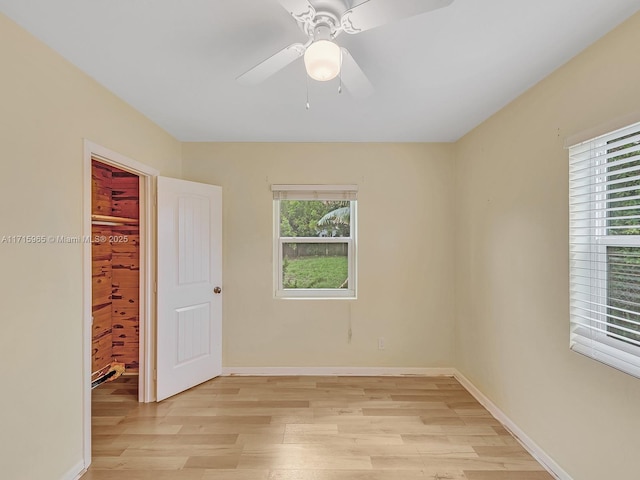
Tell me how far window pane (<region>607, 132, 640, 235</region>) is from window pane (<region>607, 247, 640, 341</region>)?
0.11 meters

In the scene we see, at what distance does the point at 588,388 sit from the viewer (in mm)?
1676

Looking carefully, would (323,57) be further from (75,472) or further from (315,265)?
(75,472)

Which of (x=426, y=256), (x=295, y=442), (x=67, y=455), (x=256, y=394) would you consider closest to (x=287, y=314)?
(x=256, y=394)

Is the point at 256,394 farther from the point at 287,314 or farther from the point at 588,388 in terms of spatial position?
the point at 588,388

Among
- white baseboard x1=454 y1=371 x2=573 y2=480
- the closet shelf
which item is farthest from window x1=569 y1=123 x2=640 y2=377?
the closet shelf

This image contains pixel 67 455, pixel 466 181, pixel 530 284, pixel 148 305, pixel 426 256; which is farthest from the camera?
pixel 426 256

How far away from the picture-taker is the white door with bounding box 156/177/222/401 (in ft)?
9.10

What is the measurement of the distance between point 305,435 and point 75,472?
1398 millimetres

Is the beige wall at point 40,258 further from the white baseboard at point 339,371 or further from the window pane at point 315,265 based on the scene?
the window pane at point 315,265

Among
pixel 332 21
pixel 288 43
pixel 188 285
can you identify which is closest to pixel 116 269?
pixel 188 285

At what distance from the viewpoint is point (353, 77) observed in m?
1.52

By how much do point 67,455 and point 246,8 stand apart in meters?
2.56

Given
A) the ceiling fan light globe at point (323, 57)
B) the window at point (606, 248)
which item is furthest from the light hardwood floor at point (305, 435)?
the ceiling fan light globe at point (323, 57)

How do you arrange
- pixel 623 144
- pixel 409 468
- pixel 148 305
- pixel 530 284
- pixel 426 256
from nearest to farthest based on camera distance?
pixel 623 144, pixel 409 468, pixel 530 284, pixel 148 305, pixel 426 256
